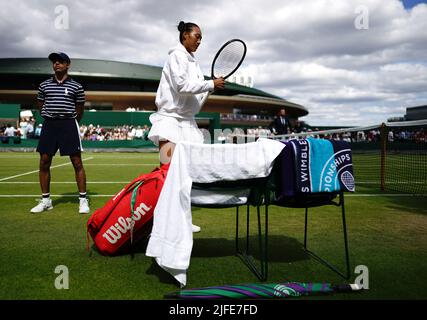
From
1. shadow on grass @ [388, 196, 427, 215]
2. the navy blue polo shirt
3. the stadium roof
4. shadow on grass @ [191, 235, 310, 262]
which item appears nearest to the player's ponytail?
shadow on grass @ [191, 235, 310, 262]

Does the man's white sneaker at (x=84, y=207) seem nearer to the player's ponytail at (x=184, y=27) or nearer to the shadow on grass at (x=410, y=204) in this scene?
the player's ponytail at (x=184, y=27)

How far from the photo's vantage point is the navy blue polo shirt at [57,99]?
5.32 metres

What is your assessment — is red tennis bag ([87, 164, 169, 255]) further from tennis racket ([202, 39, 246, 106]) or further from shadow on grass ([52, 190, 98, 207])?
shadow on grass ([52, 190, 98, 207])

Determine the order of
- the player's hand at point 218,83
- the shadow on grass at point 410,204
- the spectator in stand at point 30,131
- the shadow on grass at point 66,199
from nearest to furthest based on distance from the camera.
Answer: the player's hand at point 218,83
the shadow on grass at point 410,204
the shadow on grass at point 66,199
the spectator in stand at point 30,131

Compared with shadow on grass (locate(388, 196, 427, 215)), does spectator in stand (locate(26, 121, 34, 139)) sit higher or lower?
higher

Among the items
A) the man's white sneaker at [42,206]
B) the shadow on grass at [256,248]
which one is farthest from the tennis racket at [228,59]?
the man's white sneaker at [42,206]

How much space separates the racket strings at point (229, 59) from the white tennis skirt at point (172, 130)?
2.39 feet

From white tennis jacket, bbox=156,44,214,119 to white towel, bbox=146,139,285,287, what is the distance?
110 centimetres

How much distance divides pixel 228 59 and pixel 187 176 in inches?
81.8

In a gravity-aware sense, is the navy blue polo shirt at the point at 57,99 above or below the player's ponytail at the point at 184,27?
below

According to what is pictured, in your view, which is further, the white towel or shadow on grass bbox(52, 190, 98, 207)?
shadow on grass bbox(52, 190, 98, 207)

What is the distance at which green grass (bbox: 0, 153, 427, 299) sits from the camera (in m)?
2.77
